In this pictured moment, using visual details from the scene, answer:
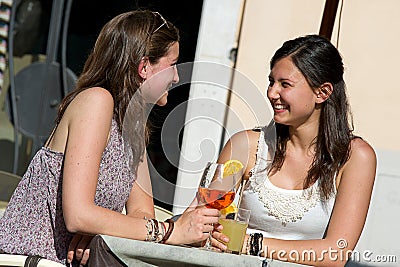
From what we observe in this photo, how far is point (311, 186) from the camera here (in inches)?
108

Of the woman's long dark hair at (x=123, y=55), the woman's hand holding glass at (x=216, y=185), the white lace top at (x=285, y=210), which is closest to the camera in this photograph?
the woman's hand holding glass at (x=216, y=185)

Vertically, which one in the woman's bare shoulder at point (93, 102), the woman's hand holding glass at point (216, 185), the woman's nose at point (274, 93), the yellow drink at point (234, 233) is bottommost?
the yellow drink at point (234, 233)

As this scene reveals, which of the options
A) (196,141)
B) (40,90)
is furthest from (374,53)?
(40,90)

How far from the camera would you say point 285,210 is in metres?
2.73

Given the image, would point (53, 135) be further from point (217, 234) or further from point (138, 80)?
point (217, 234)

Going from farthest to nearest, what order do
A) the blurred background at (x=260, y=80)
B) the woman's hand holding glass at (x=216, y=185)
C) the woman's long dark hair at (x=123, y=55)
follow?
the blurred background at (x=260, y=80) < the woman's long dark hair at (x=123, y=55) < the woman's hand holding glass at (x=216, y=185)

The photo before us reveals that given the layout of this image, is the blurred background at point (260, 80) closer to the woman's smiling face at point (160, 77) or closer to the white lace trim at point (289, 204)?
the white lace trim at point (289, 204)

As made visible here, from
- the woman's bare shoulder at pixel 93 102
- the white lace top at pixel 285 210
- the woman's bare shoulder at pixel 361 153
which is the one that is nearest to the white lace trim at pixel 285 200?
the white lace top at pixel 285 210

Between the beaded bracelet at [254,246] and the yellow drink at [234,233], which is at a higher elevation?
the yellow drink at [234,233]

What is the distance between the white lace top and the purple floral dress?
1.90ft

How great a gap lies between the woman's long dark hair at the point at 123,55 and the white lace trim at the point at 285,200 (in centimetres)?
59

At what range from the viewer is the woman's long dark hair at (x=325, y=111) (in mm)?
2762

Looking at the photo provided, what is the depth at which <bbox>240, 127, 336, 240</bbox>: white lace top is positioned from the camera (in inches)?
107

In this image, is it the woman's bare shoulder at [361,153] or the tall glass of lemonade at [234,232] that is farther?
the woman's bare shoulder at [361,153]
